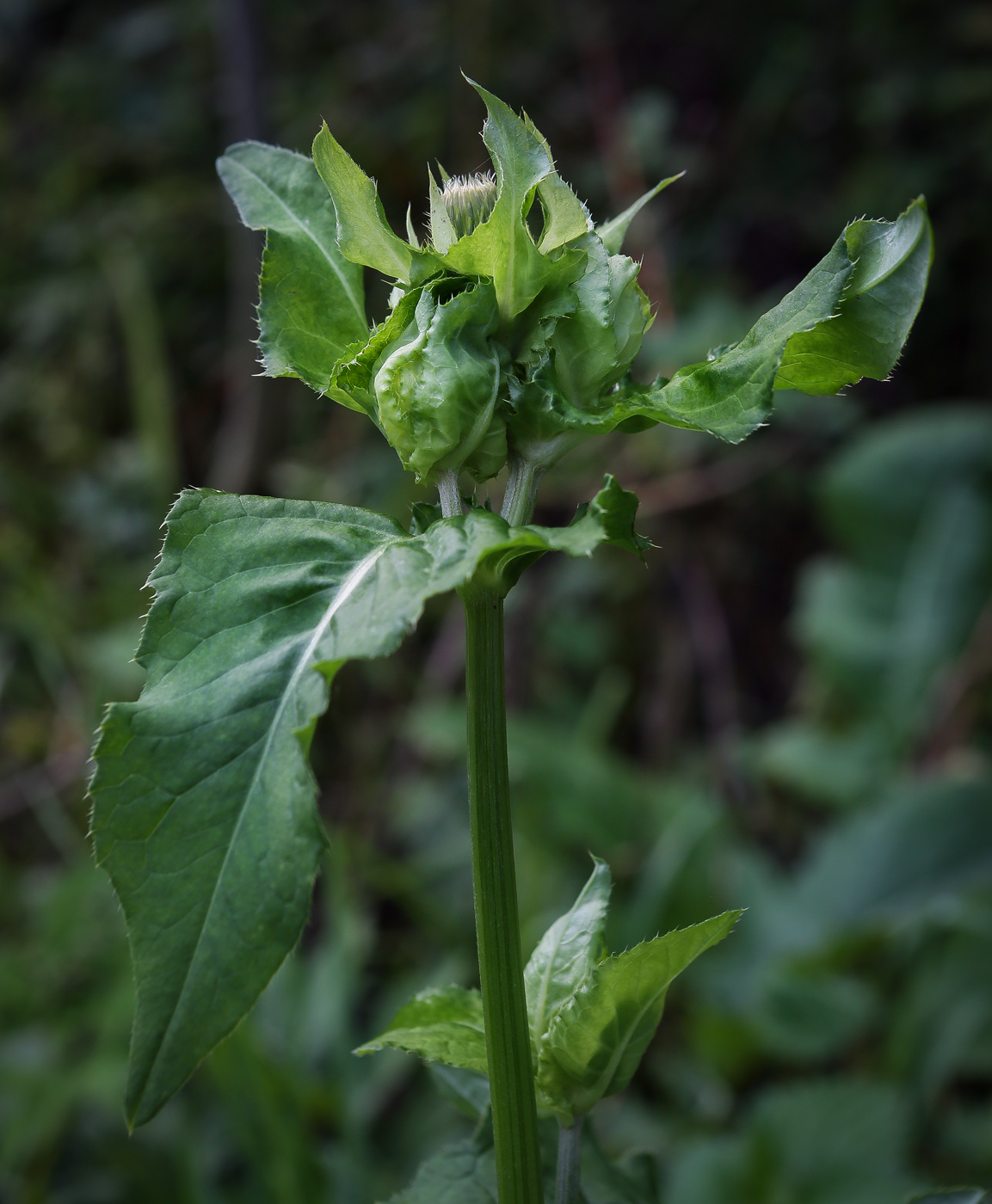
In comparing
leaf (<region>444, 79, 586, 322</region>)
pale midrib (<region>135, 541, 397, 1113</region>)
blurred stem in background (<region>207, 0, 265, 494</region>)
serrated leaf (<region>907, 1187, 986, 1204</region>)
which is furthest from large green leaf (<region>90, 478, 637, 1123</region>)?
blurred stem in background (<region>207, 0, 265, 494</region>)

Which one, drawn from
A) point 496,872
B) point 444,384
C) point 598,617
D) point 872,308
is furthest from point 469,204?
point 598,617

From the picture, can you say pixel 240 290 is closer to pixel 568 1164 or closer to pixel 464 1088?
pixel 464 1088

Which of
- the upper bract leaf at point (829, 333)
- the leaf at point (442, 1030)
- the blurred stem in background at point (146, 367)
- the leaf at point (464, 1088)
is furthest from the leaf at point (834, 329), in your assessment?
the blurred stem in background at point (146, 367)

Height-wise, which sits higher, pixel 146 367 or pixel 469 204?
pixel 469 204

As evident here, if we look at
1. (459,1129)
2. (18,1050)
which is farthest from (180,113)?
(459,1129)

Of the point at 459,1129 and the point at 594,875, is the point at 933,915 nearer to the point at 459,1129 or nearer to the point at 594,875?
the point at 459,1129

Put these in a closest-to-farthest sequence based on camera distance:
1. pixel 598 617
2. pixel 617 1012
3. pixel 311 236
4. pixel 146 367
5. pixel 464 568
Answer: pixel 464 568 → pixel 617 1012 → pixel 311 236 → pixel 146 367 → pixel 598 617
